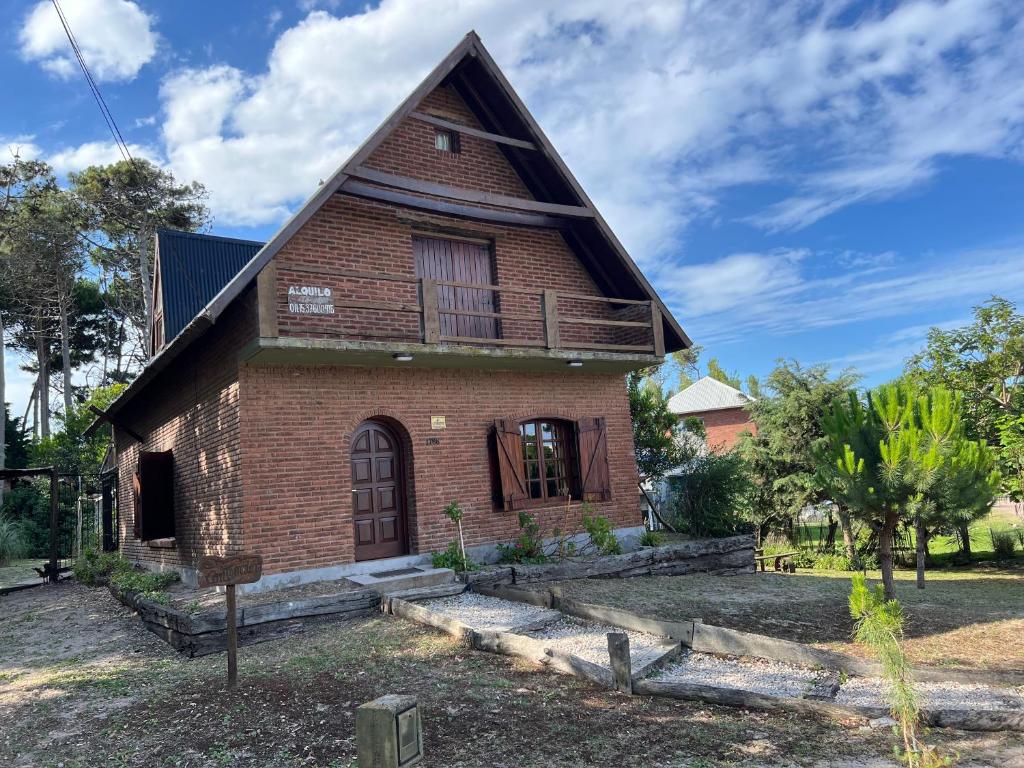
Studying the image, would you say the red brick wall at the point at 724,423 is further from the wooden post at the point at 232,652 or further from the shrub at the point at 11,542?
the wooden post at the point at 232,652

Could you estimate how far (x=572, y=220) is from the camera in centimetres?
1262

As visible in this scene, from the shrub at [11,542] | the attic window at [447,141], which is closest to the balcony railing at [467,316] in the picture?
the attic window at [447,141]


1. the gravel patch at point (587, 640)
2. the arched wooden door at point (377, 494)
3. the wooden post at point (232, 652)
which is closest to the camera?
the wooden post at point (232, 652)

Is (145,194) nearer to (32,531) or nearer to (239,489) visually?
(32,531)

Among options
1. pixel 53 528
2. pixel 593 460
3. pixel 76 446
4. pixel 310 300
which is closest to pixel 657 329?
pixel 593 460

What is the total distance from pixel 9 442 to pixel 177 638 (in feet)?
81.5

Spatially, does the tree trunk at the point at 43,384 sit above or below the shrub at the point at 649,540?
above

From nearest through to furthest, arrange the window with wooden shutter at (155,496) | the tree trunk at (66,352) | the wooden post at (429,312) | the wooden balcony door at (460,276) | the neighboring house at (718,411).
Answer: the wooden post at (429,312)
the wooden balcony door at (460,276)
the window with wooden shutter at (155,496)
the tree trunk at (66,352)
the neighboring house at (718,411)

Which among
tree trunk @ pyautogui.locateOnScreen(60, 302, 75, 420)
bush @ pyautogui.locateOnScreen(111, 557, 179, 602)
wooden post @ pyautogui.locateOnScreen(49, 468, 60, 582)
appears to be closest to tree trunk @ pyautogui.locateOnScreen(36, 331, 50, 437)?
tree trunk @ pyautogui.locateOnScreen(60, 302, 75, 420)

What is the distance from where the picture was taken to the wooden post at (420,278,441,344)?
9820 mm

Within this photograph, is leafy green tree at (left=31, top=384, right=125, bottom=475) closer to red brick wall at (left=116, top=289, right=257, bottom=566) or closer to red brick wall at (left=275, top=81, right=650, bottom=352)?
red brick wall at (left=116, top=289, right=257, bottom=566)

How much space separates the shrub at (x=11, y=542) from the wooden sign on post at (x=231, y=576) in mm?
19467

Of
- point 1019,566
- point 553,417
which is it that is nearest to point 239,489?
point 553,417

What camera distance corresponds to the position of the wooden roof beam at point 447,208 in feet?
34.2
